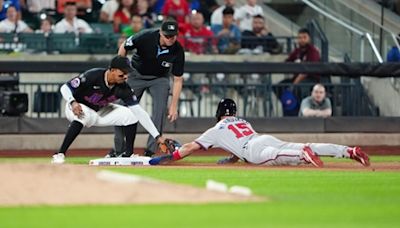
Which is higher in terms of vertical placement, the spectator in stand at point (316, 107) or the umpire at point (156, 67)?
the umpire at point (156, 67)

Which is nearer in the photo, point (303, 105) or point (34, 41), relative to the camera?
point (303, 105)

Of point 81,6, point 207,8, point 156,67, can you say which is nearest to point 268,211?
point 156,67

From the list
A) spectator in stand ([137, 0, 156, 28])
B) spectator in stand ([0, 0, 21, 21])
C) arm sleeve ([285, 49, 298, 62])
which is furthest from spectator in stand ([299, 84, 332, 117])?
spectator in stand ([0, 0, 21, 21])

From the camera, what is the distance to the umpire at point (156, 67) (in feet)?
54.3

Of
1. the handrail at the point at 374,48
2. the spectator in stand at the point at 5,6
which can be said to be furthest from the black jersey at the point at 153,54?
the spectator in stand at the point at 5,6

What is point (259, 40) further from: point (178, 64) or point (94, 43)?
point (178, 64)

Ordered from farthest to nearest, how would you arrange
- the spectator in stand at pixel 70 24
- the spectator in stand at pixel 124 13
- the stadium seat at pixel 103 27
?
the stadium seat at pixel 103 27 < the spectator in stand at pixel 124 13 < the spectator in stand at pixel 70 24

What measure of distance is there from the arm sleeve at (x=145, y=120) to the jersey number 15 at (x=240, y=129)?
1290mm

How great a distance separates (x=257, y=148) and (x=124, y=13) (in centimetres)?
1017

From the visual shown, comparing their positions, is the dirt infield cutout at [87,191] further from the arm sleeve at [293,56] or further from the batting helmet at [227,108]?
the arm sleeve at [293,56]

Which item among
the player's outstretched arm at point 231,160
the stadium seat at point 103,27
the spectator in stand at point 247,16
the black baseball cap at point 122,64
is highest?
the spectator in stand at point 247,16

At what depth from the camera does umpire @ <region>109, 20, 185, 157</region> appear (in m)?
16.5

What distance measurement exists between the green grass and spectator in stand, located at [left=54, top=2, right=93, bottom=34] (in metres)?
11.2

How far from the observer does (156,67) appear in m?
16.9
